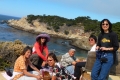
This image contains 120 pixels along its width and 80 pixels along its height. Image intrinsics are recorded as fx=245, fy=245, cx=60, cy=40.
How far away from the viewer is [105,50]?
4145 millimetres

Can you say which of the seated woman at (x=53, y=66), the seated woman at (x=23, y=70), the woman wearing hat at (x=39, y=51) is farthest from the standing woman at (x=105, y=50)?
the woman wearing hat at (x=39, y=51)

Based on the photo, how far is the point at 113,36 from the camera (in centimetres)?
Answer: 407

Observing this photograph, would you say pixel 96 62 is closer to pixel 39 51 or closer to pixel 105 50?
pixel 105 50

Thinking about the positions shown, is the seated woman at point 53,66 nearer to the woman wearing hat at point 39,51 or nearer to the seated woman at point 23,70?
the seated woman at point 23,70

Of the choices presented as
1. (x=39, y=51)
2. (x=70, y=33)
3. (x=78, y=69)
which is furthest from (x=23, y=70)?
(x=70, y=33)

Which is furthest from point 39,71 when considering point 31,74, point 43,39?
point 43,39

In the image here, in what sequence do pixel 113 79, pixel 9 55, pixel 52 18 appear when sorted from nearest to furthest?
pixel 113 79
pixel 9 55
pixel 52 18

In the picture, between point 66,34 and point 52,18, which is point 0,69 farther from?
point 52,18

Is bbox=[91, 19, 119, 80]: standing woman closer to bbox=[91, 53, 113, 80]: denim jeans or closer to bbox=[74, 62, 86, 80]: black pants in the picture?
bbox=[91, 53, 113, 80]: denim jeans

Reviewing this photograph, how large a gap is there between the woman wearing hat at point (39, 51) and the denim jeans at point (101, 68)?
3.60 feet

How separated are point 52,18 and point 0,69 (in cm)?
7482

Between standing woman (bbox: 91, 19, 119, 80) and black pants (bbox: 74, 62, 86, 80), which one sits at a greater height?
standing woman (bbox: 91, 19, 119, 80)

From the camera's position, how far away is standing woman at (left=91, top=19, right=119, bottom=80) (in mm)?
4090

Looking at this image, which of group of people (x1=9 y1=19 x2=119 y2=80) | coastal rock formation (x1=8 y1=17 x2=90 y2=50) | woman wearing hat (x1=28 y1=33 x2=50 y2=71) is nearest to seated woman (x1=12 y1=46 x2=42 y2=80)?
group of people (x1=9 y1=19 x2=119 y2=80)
